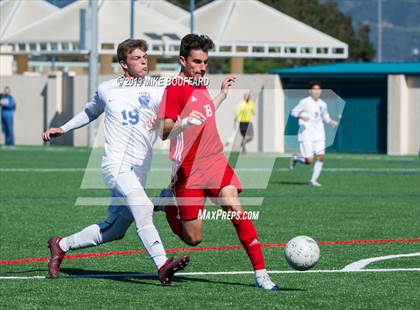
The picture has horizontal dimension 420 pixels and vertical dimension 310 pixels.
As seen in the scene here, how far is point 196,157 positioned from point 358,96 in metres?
34.5

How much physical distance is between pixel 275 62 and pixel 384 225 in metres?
84.5

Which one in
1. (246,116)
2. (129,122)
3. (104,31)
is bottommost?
(246,116)

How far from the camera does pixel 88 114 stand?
36.9 ft

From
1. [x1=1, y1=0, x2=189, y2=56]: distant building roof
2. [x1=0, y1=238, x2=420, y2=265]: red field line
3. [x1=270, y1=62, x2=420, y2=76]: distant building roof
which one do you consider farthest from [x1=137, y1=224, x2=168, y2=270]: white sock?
[x1=1, y1=0, x2=189, y2=56]: distant building roof

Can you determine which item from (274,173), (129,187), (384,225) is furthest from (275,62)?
(129,187)

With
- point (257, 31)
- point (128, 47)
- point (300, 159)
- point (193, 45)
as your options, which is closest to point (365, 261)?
point (193, 45)

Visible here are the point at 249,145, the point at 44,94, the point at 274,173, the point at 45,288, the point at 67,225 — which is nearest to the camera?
the point at 45,288

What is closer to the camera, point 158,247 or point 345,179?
point 158,247

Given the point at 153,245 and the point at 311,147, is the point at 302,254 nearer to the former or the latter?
the point at 153,245

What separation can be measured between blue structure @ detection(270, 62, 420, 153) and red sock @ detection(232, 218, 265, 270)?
32980 millimetres

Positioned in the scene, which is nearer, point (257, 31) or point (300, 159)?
point (300, 159)

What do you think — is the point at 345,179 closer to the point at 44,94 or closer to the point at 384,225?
the point at 384,225

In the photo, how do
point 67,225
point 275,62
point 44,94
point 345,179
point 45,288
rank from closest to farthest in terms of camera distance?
point 45,288 < point 67,225 < point 345,179 < point 44,94 < point 275,62

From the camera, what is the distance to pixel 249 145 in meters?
45.7
